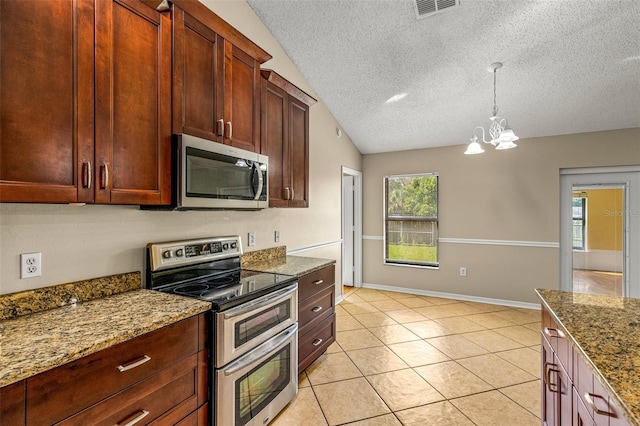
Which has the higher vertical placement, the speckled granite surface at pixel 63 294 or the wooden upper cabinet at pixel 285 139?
the wooden upper cabinet at pixel 285 139

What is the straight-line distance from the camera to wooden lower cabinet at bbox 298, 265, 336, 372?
7.84 ft

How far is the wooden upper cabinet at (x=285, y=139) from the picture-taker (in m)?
2.53

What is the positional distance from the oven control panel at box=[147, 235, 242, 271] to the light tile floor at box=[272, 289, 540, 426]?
1.19 m

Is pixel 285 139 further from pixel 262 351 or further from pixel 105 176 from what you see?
pixel 262 351

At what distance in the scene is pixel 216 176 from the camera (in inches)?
76.0

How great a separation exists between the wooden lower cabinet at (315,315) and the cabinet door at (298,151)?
2.45 feet

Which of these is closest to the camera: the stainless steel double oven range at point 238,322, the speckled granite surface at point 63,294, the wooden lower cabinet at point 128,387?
the wooden lower cabinet at point 128,387

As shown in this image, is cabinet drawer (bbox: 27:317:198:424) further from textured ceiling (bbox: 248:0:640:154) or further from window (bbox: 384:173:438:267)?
window (bbox: 384:173:438:267)

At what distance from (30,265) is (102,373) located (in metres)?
0.69

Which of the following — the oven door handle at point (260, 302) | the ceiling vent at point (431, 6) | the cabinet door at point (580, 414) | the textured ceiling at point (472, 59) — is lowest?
the cabinet door at point (580, 414)

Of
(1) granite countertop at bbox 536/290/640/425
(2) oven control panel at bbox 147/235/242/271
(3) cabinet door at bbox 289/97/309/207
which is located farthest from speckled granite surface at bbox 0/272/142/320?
(1) granite countertop at bbox 536/290/640/425

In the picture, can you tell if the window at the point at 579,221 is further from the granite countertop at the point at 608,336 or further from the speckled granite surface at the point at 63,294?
the speckled granite surface at the point at 63,294

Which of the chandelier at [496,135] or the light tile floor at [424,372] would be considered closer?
the light tile floor at [424,372]

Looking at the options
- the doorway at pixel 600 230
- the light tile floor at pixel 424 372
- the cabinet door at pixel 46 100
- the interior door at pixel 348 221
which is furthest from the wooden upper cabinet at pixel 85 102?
the doorway at pixel 600 230
